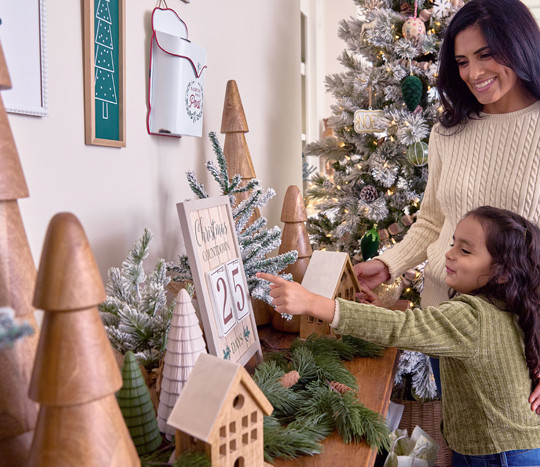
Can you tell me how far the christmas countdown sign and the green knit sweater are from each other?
0.63ft

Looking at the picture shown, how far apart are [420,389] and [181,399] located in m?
1.62

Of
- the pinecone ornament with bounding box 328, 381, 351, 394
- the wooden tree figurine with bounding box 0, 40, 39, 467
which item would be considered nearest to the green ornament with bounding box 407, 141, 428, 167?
the pinecone ornament with bounding box 328, 381, 351, 394

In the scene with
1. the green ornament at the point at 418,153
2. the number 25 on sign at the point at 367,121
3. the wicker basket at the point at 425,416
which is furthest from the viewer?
the wicker basket at the point at 425,416

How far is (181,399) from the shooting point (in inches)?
22.7

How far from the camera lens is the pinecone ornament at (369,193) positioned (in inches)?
78.8

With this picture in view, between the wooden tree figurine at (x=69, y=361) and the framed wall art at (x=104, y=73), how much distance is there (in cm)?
52

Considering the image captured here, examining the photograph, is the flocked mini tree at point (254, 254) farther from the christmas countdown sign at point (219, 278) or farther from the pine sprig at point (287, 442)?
the pine sprig at point (287, 442)

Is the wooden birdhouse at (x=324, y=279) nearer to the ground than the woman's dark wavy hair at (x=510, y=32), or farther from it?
nearer to the ground

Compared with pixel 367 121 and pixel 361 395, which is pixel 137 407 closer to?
pixel 361 395

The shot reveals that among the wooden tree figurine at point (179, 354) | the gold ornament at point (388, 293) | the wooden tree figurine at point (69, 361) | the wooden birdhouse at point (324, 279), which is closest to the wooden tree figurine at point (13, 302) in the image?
the wooden tree figurine at point (69, 361)

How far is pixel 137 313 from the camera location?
80cm

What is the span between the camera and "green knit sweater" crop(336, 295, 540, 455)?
978 mm

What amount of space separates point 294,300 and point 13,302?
504 mm

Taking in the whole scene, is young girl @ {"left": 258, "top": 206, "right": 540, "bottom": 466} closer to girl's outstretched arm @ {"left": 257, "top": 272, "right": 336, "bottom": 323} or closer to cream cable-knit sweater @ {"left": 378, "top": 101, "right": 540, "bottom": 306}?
girl's outstretched arm @ {"left": 257, "top": 272, "right": 336, "bottom": 323}
